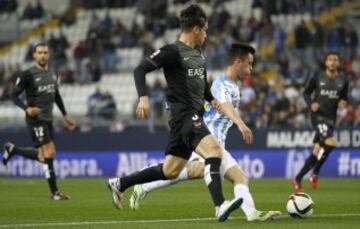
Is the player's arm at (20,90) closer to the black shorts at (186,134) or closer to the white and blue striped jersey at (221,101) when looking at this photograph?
the white and blue striped jersey at (221,101)

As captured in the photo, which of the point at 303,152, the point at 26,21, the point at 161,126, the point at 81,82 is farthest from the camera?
the point at 26,21

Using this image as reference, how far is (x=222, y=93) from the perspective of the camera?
12938mm

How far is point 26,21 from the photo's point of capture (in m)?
41.3

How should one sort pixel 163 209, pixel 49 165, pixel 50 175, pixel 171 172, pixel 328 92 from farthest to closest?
pixel 328 92 < pixel 49 165 < pixel 50 175 < pixel 163 209 < pixel 171 172

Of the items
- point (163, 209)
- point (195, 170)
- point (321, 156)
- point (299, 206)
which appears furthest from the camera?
point (321, 156)

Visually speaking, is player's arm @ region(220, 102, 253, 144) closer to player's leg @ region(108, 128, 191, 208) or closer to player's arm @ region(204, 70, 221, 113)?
player's arm @ region(204, 70, 221, 113)

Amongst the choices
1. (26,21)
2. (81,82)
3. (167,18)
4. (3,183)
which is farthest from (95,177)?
(26,21)

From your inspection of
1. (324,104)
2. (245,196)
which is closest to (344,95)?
(324,104)

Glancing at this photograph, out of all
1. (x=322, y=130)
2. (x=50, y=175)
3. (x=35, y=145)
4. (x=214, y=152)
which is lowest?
(x=322, y=130)

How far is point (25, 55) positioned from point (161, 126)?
436 inches

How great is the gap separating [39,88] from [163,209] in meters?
4.44

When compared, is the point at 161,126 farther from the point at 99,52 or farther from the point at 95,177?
the point at 99,52

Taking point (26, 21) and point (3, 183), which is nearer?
point (3, 183)

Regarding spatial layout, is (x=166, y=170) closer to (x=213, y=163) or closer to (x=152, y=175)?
(x=152, y=175)
